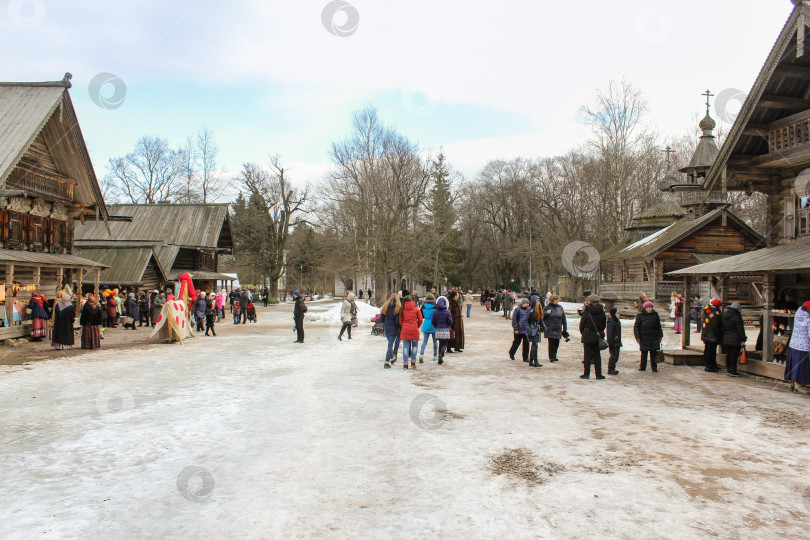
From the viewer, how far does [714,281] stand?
82.8 ft

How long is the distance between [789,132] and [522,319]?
7.17 meters

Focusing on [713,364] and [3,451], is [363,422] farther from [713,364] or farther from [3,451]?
[713,364]

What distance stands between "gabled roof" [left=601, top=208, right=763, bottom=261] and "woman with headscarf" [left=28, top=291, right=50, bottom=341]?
27539 mm

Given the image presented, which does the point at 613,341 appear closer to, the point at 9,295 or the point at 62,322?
the point at 62,322

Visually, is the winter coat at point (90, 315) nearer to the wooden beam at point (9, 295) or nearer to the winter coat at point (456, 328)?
the wooden beam at point (9, 295)

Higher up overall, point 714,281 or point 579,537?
point 714,281

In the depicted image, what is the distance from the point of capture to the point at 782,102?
39.3ft

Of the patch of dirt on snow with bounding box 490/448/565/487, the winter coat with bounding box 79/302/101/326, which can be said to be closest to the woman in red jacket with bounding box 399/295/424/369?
the patch of dirt on snow with bounding box 490/448/565/487

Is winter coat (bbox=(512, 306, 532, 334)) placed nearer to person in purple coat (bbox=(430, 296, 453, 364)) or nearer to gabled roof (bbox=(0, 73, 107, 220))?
person in purple coat (bbox=(430, 296, 453, 364))

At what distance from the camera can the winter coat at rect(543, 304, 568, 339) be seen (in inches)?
508

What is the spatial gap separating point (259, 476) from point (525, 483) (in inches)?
103

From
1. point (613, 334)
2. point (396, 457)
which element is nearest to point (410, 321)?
point (613, 334)

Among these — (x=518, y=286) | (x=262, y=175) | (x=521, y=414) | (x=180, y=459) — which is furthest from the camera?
(x=518, y=286)

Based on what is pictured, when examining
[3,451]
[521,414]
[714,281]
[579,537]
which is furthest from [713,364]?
[714,281]
